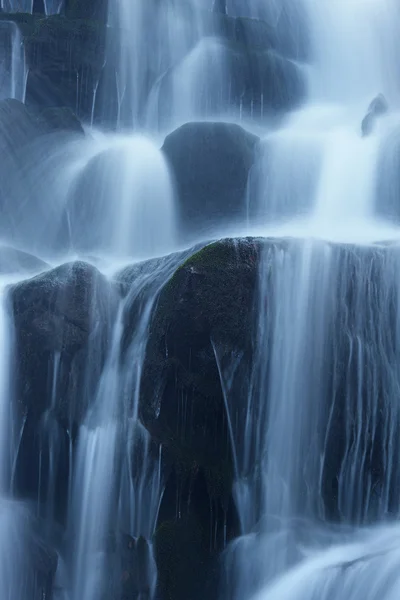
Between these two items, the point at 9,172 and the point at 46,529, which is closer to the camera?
the point at 46,529

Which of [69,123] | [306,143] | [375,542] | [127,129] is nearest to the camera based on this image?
[375,542]

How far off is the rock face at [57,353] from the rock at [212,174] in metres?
5.37

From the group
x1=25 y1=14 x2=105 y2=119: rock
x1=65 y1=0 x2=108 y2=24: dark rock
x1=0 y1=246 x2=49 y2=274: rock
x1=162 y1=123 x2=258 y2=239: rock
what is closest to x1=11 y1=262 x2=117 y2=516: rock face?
x1=0 y1=246 x2=49 y2=274: rock

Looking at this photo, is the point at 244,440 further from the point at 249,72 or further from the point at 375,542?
the point at 249,72

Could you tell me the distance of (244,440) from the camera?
1134 cm

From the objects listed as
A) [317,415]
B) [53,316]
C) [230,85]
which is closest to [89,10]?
[230,85]

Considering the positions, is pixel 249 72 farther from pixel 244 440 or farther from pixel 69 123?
pixel 244 440

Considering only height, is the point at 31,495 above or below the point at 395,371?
below

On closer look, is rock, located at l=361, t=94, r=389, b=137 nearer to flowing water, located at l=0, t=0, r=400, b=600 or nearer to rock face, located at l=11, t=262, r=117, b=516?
flowing water, located at l=0, t=0, r=400, b=600

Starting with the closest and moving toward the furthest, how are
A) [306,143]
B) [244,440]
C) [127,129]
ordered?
[244,440], [306,143], [127,129]

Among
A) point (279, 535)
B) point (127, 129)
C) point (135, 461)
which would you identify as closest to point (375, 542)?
point (279, 535)

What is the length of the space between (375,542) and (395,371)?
244cm

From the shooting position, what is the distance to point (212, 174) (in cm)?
1755

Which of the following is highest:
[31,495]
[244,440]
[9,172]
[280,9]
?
[280,9]
